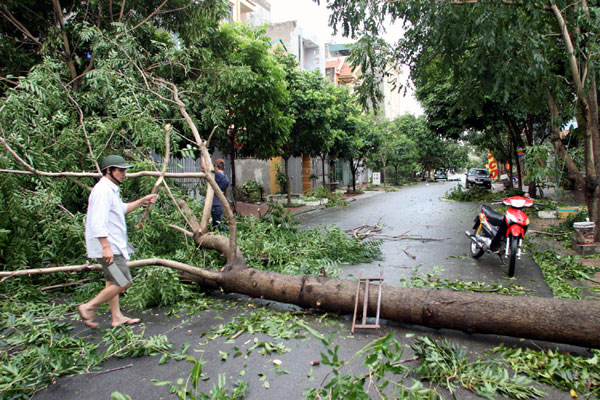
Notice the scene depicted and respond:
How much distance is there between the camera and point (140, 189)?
568 centimetres

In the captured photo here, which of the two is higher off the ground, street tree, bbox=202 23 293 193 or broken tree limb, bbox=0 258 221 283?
street tree, bbox=202 23 293 193

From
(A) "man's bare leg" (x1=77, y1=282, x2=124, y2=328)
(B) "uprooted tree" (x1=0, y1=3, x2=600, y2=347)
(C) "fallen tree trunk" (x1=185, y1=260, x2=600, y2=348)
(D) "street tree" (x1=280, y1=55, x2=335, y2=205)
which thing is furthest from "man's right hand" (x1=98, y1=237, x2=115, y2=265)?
(D) "street tree" (x1=280, y1=55, x2=335, y2=205)

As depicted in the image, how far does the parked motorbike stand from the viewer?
17.6 ft

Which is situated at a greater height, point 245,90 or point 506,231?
point 245,90

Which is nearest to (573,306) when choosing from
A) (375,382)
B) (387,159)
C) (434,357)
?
(434,357)

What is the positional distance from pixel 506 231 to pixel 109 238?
17.0 feet

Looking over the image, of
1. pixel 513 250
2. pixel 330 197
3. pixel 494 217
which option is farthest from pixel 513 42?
pixel 330 197

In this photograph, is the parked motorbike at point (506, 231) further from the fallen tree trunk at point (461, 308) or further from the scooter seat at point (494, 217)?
the fallen tree trunk at point (461, 308)

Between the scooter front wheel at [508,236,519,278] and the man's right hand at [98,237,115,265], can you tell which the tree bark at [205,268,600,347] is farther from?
the scooter front wheel at [508,236,519,278]

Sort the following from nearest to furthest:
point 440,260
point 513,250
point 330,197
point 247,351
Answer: point 247,351 < point 513,250 < point 440,260 < point 330,197

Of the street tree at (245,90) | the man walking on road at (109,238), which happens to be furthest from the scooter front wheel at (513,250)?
the street tree at (245,90)

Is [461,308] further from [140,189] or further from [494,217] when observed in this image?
[140,189]

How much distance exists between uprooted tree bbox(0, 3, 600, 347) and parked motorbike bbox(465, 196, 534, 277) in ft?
7.21

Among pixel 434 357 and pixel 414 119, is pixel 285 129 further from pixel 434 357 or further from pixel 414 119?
pixel 414 119
